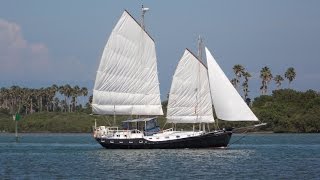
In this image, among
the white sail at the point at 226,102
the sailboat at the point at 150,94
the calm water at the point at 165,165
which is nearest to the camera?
the calm water at the point at 165,165

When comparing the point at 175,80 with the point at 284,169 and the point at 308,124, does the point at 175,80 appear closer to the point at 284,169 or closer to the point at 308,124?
the point at 284,169

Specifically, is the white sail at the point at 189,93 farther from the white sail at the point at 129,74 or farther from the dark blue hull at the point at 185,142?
the white sail at the point at 129,74

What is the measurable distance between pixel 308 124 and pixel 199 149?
8780 cm

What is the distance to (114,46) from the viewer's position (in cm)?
9344

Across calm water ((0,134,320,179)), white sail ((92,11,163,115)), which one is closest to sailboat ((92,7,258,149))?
white sail ((92,11,163,115))

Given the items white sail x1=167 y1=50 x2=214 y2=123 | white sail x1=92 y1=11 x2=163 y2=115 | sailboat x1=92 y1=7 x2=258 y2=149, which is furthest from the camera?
white sail x1=92 y1=11 x2=163 y2=115

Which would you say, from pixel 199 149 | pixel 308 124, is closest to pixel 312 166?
pixel 199 149

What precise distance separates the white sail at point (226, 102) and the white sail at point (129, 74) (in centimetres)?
676

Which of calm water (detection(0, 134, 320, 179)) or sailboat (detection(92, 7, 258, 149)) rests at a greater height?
sailboat (detection(92, 7, 258, 149))

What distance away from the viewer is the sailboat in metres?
91.5

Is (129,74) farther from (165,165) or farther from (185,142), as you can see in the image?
(165,165)

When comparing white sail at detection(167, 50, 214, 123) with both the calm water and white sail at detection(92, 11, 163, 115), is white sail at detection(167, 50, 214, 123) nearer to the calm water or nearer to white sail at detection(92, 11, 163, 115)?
white sail at detection(92, 11, 163, 115)

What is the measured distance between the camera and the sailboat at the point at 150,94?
300 ft

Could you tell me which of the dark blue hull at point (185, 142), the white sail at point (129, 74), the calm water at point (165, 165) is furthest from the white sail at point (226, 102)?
the white sail at point (129, 74)
